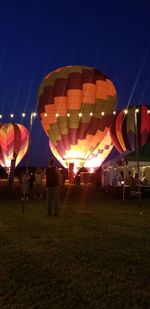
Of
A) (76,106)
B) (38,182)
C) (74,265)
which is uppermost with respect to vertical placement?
(76,106)

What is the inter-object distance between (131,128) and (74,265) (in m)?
26.4

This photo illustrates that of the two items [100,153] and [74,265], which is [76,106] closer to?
[100,153]

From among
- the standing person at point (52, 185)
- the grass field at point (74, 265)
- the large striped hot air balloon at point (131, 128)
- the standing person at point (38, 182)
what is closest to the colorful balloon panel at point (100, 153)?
the large striped hot air balloon at point (131, 128)

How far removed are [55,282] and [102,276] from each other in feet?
2.20

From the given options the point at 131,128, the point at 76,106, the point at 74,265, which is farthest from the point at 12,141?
the point at 74,265

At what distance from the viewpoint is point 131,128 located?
31844mm

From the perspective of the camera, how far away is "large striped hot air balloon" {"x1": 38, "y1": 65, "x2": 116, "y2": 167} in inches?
1350

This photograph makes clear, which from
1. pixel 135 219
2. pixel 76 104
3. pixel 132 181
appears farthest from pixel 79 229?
pixel 76 104

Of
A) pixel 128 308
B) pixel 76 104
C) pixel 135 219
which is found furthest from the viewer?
pixel 76 104

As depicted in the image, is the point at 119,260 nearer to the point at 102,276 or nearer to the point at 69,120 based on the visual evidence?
the point at 102,276

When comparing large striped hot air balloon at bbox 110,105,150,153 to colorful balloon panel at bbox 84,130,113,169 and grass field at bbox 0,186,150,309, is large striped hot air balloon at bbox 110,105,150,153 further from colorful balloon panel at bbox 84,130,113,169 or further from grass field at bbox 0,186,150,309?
grass field at bbox 0,186,150,309

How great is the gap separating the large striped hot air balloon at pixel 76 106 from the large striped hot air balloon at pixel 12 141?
582 cm

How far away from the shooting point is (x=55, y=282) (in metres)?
5.14

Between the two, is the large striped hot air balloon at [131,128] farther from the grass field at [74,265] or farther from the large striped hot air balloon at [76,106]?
the grass field at [74,265]
